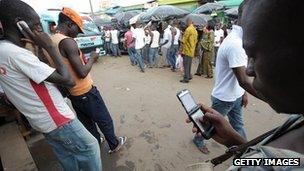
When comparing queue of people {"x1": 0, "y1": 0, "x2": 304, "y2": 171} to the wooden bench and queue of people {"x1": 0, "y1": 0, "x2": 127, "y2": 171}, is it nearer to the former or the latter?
queue of people {"x1": 0, "y1": 0, "x2": 127, "y2": 171}

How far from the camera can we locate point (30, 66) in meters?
2.05

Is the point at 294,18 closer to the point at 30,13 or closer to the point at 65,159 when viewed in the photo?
the point at 30,13

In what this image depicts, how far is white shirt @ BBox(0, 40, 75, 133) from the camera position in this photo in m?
2.04

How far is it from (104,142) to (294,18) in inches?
157

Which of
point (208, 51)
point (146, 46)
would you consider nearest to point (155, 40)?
point (146, 46)

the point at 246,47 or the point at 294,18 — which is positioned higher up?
the point at 294,18

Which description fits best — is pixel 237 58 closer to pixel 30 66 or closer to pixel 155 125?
pixel 30 66

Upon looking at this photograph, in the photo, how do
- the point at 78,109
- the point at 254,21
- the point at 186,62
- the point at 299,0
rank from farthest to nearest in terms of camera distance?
the point at 186,62 → the point at 78,109 → the point at 254,21 → the point at 299,0

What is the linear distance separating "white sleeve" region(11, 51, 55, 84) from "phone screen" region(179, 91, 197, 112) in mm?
994

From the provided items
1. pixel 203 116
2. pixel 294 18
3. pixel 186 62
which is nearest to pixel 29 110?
pixel 203 116

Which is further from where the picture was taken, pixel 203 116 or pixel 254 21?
pixel 203 116

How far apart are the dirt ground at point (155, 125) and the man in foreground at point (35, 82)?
1540mm

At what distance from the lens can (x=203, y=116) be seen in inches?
63.9

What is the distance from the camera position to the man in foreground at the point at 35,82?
205 cm
